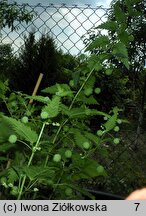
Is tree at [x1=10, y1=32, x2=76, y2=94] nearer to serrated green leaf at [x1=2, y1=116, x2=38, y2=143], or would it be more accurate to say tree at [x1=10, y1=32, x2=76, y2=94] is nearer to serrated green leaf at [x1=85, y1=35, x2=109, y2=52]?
serrated green leaf at [x1=85, y1=35, x2=109, y2=52]

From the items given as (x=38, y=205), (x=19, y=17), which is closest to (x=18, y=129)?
(x=38, y=205)

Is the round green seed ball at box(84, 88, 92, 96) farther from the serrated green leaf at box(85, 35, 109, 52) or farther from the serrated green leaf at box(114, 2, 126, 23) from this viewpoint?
the serrated green leaf at box(114, 2, 126, 23)

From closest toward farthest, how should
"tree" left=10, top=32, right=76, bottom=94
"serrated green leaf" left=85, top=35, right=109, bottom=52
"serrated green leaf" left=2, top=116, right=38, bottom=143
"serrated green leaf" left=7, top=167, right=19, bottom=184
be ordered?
"serrated green leaf" left=2, top=116, right=38, bottom=143 < "serrated green leaf" left=7, top=167, right=19, bottom=184 < "serrated green leaf" left=85, top=35, right=109, bottom=52 < "tree" left=10, top=32, right=76, bottom=94

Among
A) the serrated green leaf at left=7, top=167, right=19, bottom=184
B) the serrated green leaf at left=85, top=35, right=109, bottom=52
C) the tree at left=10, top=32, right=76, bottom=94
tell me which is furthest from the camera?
the tree at left=10, top=32, right=76, bottom=94

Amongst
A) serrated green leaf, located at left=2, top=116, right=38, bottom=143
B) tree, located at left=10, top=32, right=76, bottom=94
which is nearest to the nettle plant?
serrated green leaf, located at left=2, top=116, right=38, bottom=143

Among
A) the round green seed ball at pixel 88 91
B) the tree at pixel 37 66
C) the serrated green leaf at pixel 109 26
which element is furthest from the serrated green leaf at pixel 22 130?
the tree at pixel 37 66

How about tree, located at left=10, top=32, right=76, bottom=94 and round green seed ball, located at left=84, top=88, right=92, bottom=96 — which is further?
tree, located at left=10, top=32, right=76, bottom=94

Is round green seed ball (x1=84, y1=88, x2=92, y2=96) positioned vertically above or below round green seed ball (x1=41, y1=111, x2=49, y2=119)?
above

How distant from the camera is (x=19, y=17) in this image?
9828mm

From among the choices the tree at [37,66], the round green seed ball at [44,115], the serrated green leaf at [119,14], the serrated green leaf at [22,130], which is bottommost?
the serrated green leaf at [22,130]

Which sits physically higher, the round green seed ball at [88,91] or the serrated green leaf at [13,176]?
the round green seed ball at [88,91]

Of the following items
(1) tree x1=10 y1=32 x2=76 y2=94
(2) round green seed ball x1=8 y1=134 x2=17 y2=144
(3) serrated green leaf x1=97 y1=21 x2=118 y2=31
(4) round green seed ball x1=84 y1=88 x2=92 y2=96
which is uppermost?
(1) tree x1=10 y1=32 x2=76 y2=94

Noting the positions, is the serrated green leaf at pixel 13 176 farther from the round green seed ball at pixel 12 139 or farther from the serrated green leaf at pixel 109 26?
the serrated green leaf at pixel 109 26

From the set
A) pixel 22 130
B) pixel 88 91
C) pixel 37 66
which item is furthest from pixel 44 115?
pixel 37 66
